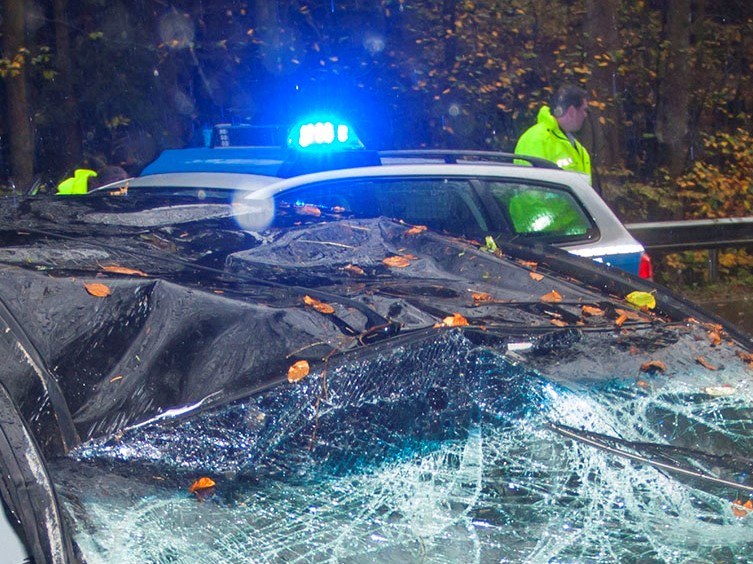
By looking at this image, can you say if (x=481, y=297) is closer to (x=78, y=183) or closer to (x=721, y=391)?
(x=721, y=391)

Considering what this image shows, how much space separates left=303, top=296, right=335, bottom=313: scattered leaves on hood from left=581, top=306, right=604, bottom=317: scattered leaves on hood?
2.43ft

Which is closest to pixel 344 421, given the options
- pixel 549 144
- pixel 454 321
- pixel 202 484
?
pixel 202 484

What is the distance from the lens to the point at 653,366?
7.96 ft

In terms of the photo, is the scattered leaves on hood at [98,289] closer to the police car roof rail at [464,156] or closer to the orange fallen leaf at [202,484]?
the orange fallen leaf at [202,484]

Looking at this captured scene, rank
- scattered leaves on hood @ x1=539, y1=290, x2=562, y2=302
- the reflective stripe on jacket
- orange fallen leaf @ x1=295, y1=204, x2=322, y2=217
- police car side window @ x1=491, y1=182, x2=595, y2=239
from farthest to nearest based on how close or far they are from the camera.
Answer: the reflective stripe on jacket, police car side window @ x1=491, y1=182, x2=595, y2=239, orange fallen leaf @ x1=295, y1=204, x2=322, y2=217, scattered leaves on hood @ x1=539, y1=290, x2=562, y2=302

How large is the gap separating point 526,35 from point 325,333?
517 inches

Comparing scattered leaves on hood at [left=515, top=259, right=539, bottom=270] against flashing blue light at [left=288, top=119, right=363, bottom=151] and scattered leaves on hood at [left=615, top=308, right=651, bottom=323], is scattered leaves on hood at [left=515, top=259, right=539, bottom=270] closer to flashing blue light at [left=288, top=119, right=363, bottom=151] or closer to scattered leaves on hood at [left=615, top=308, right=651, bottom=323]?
scattered leaves on hood at [left=615, top=308, right=651, bottom=323]

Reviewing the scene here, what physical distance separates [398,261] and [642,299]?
2.48ft

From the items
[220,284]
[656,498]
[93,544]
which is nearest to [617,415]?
[656,498]

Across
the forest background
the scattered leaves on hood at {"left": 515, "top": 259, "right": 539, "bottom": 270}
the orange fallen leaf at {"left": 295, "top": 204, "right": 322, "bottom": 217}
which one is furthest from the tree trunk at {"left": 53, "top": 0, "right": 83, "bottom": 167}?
the scattered leaves on hood at {"left": 515, "top": 259, "right": 539, "bottom": 270}

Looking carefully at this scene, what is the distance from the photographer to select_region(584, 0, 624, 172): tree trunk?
13.8 meters

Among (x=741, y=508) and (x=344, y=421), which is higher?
(x=344, y=421)

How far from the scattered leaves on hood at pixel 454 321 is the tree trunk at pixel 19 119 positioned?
1411 cm

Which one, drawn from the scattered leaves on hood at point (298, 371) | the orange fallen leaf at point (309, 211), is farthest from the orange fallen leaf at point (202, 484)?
the orange fallen leaf at point (309, 211)
